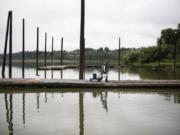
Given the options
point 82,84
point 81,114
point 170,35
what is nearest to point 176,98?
point 82,84

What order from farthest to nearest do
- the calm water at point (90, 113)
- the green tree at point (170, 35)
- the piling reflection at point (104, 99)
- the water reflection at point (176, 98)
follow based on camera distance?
the green tree at point (170, 35)
the water reflection at point (176, 98)
the piling reflection at point (104, 99)
the calm water at point (90, 113)

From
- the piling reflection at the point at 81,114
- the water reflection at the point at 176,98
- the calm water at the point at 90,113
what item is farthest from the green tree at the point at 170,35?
the piling reflection at the point at 81,114

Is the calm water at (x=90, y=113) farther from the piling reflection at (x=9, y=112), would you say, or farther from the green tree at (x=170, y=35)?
the green tree at (x=170, y=35)

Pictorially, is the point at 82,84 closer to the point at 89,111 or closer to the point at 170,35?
the point at 89,111

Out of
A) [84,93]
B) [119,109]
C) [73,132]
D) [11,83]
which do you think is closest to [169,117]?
[119,109]

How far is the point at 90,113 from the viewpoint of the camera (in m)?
14.2

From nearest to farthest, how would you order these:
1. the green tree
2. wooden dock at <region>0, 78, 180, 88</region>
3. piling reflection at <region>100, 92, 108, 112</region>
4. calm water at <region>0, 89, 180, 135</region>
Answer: calm water at <region>0, 89, 180, 135</region> → piling reflection at <region>100, 92, 108, 112</region> → wooden dock at <region>0, 78, 180, 88</region> → the green tree

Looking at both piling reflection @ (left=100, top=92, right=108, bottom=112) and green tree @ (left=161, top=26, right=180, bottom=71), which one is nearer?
piling reflection @ (left=100, top=92, right=108, bottom=112)

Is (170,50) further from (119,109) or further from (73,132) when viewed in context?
(73,132)

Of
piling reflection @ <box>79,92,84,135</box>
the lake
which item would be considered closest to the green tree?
the lake

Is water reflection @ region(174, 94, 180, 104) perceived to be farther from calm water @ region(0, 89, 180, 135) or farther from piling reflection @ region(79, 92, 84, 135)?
piling reflection @ region(79, 92, 84, 135)

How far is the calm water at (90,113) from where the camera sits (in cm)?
1129

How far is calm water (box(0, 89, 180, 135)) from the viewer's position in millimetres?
11289

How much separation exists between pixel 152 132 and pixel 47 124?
368cm
